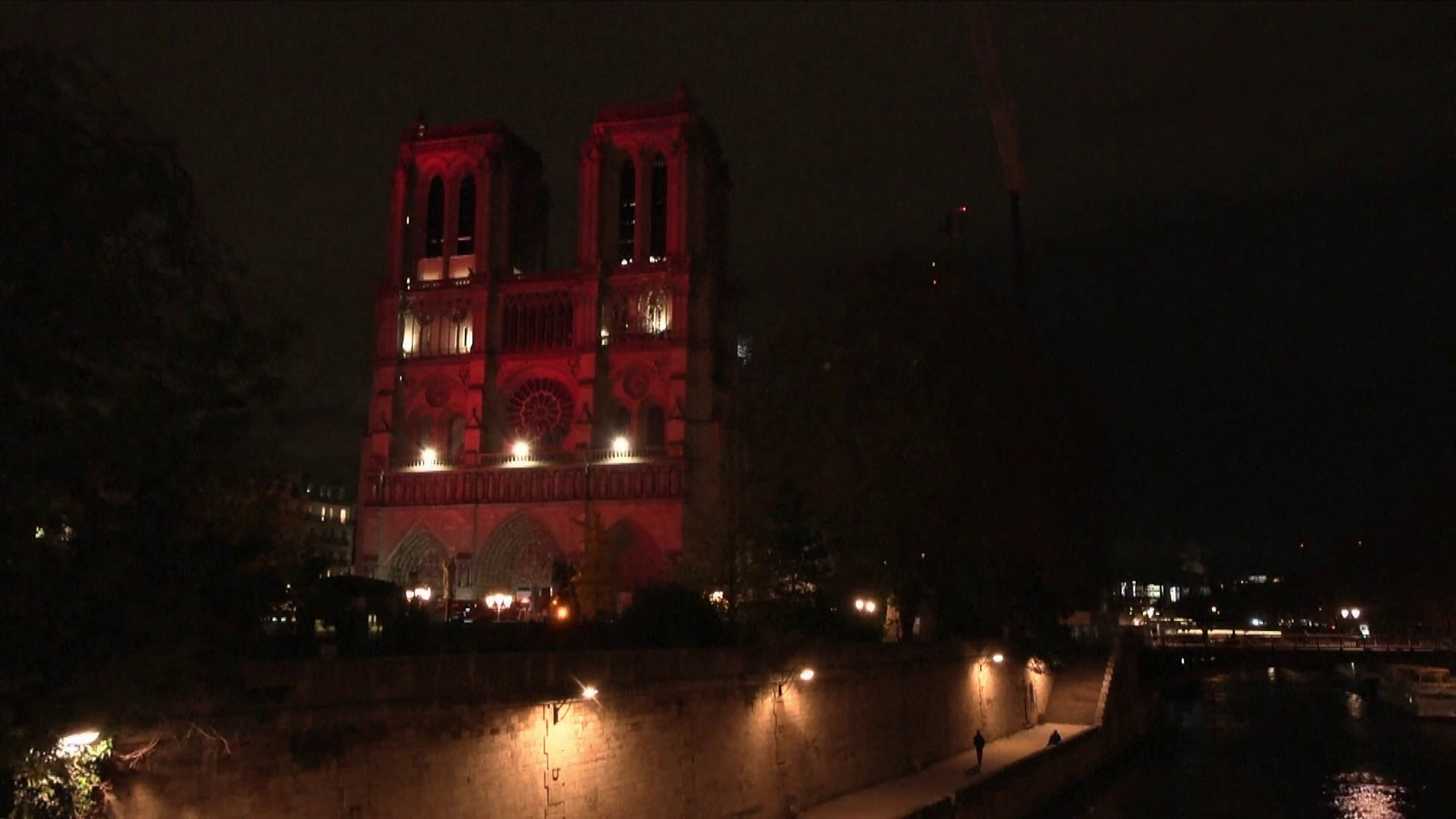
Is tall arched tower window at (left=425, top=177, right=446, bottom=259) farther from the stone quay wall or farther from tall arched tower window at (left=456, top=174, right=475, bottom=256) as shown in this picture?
the stone quay wall

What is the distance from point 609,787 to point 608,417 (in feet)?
152

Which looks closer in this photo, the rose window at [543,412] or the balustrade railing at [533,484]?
the balustrade railing at [533,484]

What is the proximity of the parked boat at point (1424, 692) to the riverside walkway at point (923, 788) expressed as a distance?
24026 mm

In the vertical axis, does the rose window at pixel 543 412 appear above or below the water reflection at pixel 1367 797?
above

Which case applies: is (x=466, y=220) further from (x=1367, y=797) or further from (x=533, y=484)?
(x=1367, y=797)

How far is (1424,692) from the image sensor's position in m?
49.7

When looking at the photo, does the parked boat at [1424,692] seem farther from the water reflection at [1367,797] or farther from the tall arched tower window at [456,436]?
the tall arched tower window at [456,436]

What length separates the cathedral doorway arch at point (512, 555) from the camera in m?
61.6

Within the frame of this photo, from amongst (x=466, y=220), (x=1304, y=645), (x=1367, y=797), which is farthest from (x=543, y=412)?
(x=1367, y=797)

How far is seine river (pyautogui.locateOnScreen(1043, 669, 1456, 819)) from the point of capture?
1186 inches

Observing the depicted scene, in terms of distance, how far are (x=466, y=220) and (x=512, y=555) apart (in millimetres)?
17782

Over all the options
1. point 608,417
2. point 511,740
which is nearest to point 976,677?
point 511,740

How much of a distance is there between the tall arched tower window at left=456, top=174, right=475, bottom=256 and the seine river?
40.1 m

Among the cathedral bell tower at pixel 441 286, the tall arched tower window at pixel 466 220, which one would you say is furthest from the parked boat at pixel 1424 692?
the tall arched tower window at pixel 466 220
